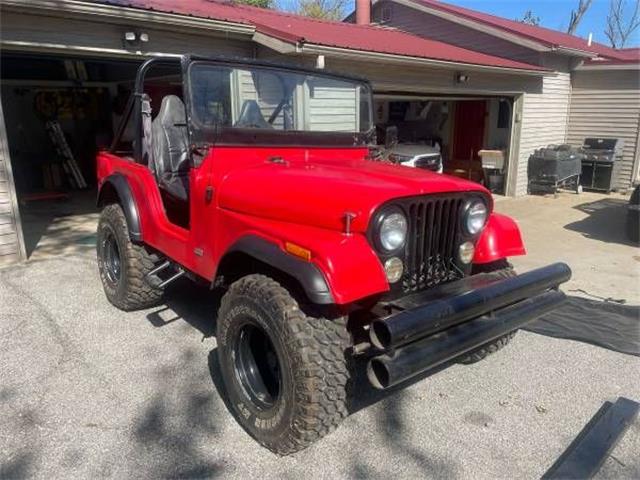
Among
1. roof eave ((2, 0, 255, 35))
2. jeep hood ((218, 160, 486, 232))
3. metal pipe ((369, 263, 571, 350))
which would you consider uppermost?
roof eave ((2, 0, 255, 35))

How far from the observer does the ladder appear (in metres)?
11.5

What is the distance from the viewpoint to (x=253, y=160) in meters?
3.31

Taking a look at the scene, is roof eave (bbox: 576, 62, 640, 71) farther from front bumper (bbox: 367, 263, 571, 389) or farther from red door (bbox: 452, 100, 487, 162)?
front bumper (bbox: 367, 263, 571, 389)

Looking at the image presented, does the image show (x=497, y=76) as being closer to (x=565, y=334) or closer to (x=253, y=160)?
(x=565, y=334)

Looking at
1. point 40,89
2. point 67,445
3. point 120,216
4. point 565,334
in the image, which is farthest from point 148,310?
point 40,89

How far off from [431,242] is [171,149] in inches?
89.4

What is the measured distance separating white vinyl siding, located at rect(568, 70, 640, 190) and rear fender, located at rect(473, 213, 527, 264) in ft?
35.4

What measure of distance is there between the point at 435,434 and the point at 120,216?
2913mm

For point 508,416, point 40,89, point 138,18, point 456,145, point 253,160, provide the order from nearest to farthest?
point 508,416, point 253,160, point 138,18, point 40,89, point 456,145

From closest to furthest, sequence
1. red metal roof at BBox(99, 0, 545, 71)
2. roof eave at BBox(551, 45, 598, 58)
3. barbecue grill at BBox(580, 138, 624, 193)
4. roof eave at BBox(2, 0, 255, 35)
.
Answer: roof eave at BBox(2, 0, 255, 35), red metal roof at BBox(99, 0, 545, 71), roof eave at BBox(551, 45, 598, 58), barbecue grill at BBox(580, 138, 624, 193)

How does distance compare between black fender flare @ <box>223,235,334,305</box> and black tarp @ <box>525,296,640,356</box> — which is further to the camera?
black tarp @ <box>525,296,640,356</box>

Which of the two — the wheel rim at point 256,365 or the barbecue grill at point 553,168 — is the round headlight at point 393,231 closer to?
the wheel rim at point 256,365

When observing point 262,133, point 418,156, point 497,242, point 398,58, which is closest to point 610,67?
point 418,156

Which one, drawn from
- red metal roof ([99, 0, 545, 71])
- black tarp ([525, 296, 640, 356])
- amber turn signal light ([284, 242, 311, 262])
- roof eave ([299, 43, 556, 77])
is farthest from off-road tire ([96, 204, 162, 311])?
roof eave ([299, 43, 556, 77])
